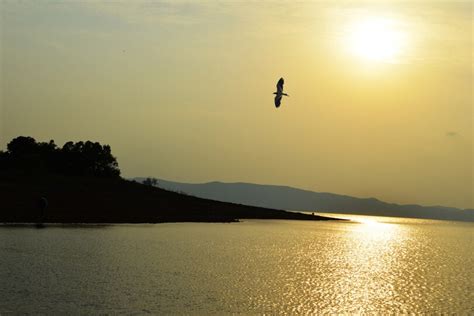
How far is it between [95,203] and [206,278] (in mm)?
74210

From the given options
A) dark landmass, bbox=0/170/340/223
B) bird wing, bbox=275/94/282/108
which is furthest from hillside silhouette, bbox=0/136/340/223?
bird wing, bbox=275/94/282/108

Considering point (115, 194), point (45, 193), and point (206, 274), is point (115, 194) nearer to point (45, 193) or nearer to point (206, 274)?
point (45, 193)

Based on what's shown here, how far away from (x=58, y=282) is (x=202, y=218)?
97.4m

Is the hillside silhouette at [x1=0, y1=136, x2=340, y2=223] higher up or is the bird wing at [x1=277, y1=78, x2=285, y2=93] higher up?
the bird wing at [x1=277, y1=78, x2=285, y2=93]

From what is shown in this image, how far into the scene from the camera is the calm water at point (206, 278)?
1460 inches

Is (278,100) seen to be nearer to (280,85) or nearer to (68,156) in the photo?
(280,85)

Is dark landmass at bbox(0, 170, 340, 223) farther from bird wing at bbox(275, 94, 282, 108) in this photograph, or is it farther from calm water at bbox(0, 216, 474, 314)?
bird wing at bbox(275, 94, 282, 108)

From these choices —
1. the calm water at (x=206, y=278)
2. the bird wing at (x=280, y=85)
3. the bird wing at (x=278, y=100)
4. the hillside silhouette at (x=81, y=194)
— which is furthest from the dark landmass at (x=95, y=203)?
the bird wing at (x=280, y=85)

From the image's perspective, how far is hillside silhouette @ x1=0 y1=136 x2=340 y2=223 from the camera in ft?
331

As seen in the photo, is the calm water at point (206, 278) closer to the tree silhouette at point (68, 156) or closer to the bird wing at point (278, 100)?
the bird wing at point (278, 100)

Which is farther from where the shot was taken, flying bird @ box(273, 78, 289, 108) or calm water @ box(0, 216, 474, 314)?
flying bird @ box(273, 78, 289, 108)

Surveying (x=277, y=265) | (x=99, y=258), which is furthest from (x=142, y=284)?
(x=277, y=265)

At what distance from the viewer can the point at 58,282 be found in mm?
41312

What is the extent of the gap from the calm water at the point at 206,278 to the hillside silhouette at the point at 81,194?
23.5m
